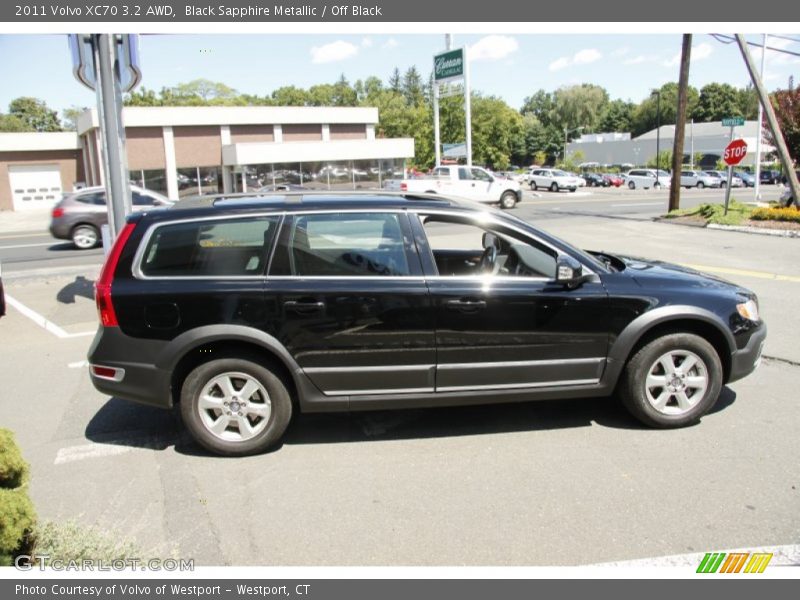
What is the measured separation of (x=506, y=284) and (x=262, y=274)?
1.66 metres

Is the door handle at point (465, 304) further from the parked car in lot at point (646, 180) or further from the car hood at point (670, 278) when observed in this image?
the parked car in lot at point (646, 180)

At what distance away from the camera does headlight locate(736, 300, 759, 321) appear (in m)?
4.56

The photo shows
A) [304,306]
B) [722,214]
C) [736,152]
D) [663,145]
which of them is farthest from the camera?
[663,145]

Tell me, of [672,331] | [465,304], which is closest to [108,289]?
[465,304]

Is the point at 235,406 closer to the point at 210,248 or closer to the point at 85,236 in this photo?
the point at 210,248

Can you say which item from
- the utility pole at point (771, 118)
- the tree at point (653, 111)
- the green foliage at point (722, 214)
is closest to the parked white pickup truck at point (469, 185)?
the green foliage at point (722, 214)

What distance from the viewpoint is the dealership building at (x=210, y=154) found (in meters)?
38.2

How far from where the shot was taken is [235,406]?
425 centimetres

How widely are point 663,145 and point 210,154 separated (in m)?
62.5

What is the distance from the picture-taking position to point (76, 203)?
54.9 ft

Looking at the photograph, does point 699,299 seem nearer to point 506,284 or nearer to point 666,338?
point 666,338

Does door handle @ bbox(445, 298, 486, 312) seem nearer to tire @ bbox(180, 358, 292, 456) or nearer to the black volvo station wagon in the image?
the black volvo station wagon

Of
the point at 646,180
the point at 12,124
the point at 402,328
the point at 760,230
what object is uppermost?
the point at 12,124

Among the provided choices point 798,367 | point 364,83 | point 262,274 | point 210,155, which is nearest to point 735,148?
point 798,367
